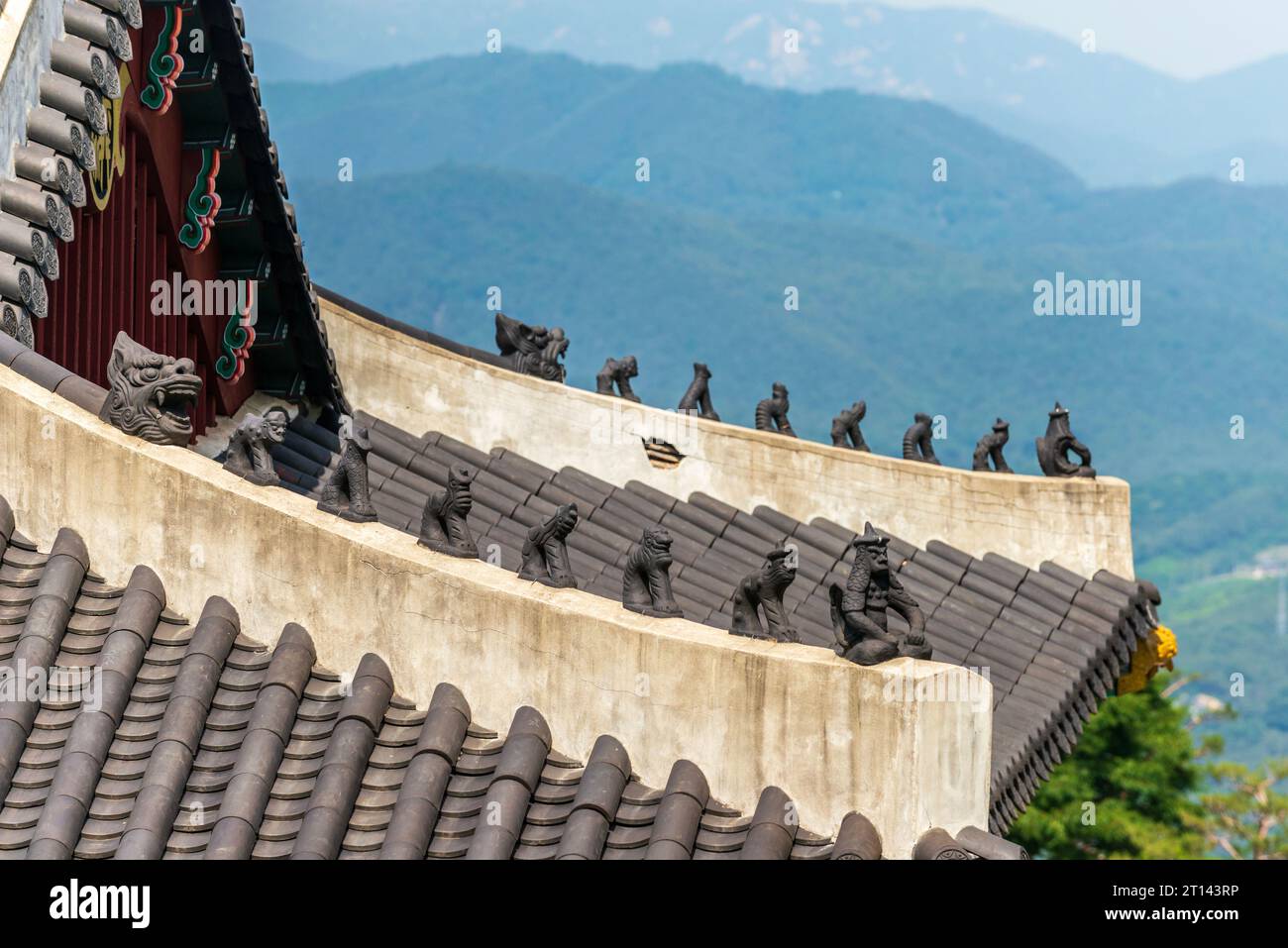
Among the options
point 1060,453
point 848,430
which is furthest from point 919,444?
point 1060,453

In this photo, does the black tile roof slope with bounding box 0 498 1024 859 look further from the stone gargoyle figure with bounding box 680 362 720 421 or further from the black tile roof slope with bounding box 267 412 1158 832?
the stone gargoyle figure with bounding box 680 362 720 421

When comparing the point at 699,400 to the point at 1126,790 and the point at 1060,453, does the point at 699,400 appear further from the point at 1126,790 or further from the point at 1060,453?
the point at 1126,790

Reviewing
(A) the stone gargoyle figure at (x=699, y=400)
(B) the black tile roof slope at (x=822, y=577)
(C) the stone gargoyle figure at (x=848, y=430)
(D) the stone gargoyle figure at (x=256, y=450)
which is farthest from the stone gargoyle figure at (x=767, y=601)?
(C) the stone gargoyle figure at (x=848, y=430)

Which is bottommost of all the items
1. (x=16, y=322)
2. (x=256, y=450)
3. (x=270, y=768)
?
(x=270, y=768)

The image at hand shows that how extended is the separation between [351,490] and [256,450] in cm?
54

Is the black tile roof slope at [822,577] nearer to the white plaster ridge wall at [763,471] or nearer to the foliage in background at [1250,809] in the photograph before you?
the white plaster ridge wall at [763,471]

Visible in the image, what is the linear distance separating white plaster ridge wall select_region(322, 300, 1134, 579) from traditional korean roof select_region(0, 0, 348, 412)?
167 cm

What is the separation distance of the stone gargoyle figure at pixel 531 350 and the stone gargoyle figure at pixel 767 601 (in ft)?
30.1

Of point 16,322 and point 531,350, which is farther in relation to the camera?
point 531,350

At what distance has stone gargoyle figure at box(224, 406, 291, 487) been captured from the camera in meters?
10.1

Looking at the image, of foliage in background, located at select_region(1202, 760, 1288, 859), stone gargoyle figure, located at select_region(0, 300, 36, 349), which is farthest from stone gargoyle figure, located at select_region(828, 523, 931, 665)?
foliage in background, located at select_region(1202, 760, 1288, 859)

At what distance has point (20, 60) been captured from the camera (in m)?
11.4

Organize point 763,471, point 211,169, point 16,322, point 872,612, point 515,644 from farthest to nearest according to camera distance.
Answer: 1. point 763,471
2. point 211,169
3. point 16,322
4. point 515,644
5. point 872,612
